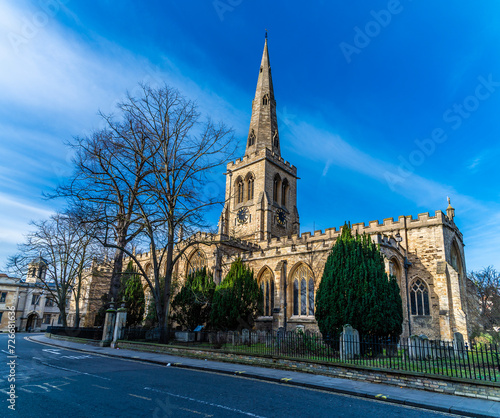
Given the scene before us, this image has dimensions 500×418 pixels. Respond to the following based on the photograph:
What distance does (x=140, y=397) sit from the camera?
6230mm

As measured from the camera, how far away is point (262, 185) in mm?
34250

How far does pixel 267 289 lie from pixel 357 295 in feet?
34.3

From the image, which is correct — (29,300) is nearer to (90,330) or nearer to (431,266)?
(90,330)

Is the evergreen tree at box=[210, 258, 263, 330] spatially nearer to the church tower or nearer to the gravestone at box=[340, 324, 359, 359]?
the gravestone at box=[340, 324, 359, 359]

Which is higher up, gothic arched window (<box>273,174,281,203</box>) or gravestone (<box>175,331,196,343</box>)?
gothic arched window (<box>273,174,281,203</box>)

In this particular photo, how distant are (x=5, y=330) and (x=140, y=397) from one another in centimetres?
4307

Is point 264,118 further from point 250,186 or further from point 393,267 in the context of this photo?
point 393,267

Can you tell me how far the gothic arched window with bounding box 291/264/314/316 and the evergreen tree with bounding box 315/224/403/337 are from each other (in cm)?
593

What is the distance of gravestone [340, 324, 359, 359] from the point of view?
35.5 feet

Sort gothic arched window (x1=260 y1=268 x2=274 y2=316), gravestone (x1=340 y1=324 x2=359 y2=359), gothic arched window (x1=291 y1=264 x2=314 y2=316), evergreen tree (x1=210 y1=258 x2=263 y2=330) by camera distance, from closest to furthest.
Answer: gravestone (x1=340 y1=324 x2=359 y2=359) → evergreen tree (x1=210 y1=258 x2=263 y2=330) → gothic arched window (x1=291 y1=264 x2=314 y2=316) → gothic arched window (x1=260 y1=268 x2=274 y2=316)

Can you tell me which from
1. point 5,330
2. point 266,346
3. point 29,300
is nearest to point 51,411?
point 266,346

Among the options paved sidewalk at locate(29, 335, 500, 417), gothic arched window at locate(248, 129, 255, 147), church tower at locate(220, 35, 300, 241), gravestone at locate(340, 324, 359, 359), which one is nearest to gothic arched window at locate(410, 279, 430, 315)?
gravestone at locate(340, 324, 359, 359)

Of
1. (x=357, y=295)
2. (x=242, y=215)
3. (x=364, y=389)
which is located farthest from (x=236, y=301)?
(x=242, y=215)

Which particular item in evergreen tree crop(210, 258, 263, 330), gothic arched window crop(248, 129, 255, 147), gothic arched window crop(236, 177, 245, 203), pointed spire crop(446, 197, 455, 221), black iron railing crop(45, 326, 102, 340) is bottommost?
black iron railing crop(45, 326, 102, 340)
